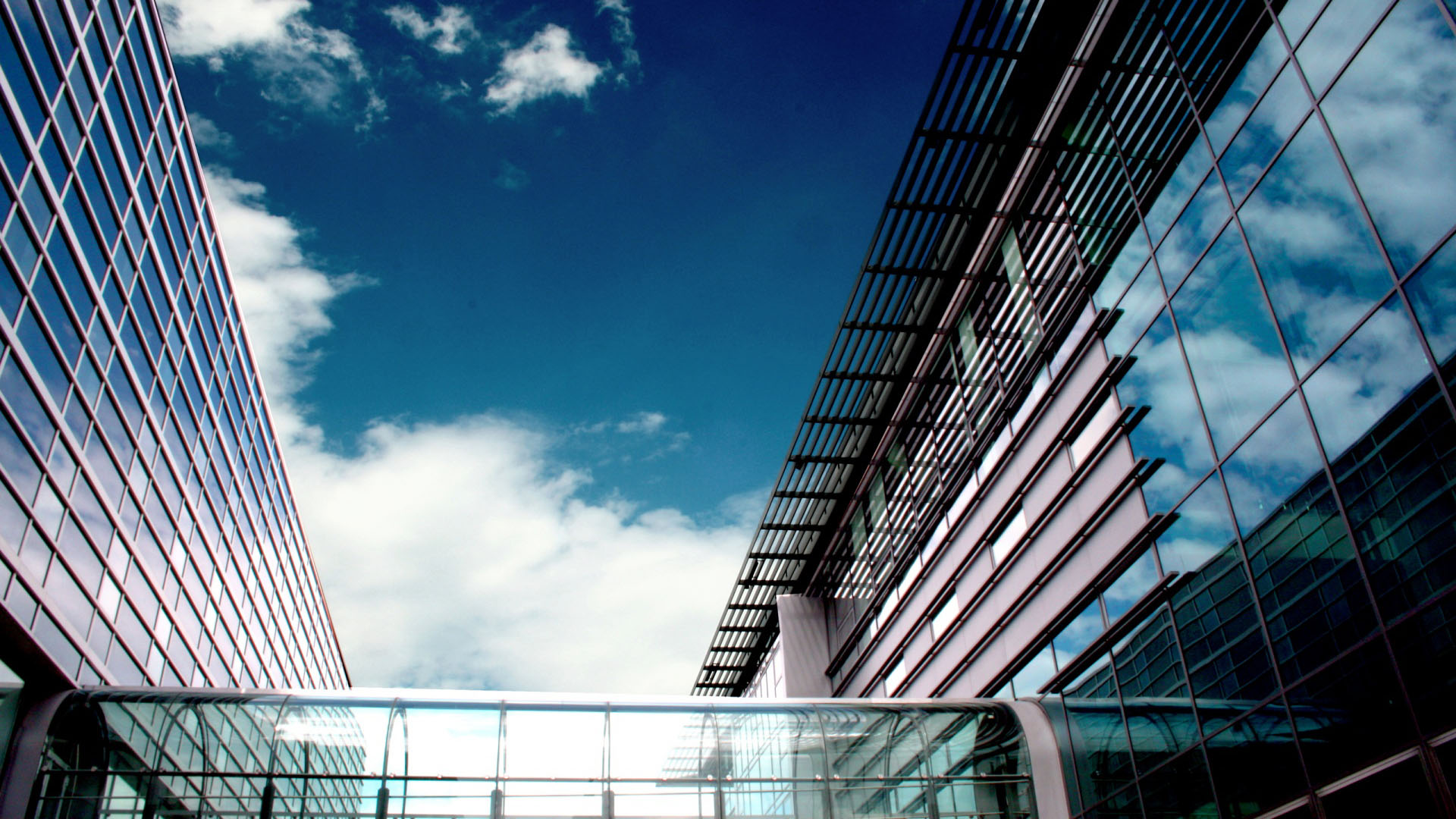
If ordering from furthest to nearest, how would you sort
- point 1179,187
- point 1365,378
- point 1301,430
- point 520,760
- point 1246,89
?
1. point 520,760
2. point 1179,187
3. point 1246,89
4. point 1301,430
5. point 1365,378

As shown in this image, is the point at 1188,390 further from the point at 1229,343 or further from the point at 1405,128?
the point at 1405,128

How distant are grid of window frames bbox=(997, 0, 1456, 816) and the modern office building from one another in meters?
0.04

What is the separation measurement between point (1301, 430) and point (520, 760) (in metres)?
12.3

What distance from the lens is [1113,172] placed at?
17281 mm

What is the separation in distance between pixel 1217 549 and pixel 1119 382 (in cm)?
367

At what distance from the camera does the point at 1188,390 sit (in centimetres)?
1421

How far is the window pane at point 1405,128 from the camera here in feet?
31.5

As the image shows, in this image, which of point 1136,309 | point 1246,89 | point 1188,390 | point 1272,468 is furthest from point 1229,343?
point 1246,89

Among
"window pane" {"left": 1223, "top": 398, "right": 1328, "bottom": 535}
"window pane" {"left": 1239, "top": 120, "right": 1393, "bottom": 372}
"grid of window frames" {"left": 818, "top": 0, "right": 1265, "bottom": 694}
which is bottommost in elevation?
"window pane" {"left": 1223, "top": 398, "right": 1328, "bottom": 535}

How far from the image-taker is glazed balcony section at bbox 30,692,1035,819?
16312mm

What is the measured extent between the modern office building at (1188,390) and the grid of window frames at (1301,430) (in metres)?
A: 0.04

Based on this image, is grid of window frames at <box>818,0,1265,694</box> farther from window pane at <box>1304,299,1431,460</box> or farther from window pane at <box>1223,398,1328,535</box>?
window pane at <box>1304,299,1431,460</box>

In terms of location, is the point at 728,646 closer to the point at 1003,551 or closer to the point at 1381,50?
the point at 1003,551

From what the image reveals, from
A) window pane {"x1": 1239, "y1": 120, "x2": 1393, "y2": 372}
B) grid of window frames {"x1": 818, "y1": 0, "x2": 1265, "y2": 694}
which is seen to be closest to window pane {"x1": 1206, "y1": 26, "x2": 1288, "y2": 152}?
grid of window frames {"x1": 818, "y1": 0, "x2": 1265, "y2": 694}
